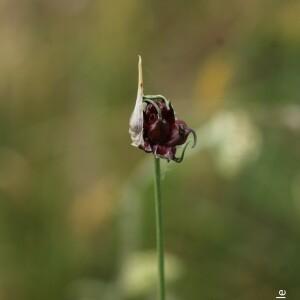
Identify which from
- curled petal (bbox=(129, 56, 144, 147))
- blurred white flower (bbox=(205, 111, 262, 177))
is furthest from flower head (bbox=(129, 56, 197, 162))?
blurred white flower (bbox=(205, 111, 262, 177))

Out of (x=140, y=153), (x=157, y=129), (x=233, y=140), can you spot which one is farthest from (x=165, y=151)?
(x=140, y=153)

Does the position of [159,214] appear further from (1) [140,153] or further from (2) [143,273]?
(1) [140,153]

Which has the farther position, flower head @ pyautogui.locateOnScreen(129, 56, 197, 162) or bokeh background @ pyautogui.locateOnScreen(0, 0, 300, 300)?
bokeh background @ pyautogui.locateOnScreen(0, 0, 300, 300)

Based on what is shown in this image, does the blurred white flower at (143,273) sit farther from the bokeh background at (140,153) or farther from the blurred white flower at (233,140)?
the blurred white flower at (233,140)

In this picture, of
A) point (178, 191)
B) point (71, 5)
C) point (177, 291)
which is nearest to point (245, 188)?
point (178, 191)

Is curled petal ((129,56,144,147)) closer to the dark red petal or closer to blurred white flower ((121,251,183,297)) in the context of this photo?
the dark red petal
